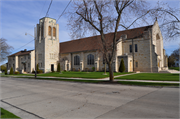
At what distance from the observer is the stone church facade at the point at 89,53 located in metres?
33.0

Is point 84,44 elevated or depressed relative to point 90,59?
elevated

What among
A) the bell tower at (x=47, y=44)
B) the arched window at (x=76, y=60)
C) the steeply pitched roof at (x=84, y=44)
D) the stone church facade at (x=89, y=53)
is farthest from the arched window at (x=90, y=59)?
the bell tower at (x=47, y=44)

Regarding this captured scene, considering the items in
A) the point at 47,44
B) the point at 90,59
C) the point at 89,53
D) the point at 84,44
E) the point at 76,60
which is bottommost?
the point at 76,60

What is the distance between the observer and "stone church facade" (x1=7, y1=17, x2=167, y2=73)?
32969 millimetres

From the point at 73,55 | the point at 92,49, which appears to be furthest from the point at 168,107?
the point at 73,55

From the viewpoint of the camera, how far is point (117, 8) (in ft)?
47.5

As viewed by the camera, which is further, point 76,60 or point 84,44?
point 76,60

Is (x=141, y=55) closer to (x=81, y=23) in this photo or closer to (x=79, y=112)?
(x=81, y=23)

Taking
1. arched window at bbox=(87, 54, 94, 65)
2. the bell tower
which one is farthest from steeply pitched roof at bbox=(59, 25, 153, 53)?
the bell tower

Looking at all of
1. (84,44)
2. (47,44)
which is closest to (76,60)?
(84,44)

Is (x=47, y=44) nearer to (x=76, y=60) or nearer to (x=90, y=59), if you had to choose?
(x=76, y=60)

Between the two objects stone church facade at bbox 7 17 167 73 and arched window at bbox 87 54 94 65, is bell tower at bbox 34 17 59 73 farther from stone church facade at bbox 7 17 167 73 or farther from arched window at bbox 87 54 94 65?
arched window at bbox 87 54 94 65

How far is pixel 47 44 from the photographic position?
4425cm

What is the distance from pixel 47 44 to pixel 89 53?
47.8ft
